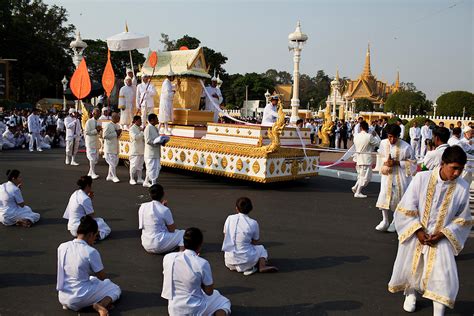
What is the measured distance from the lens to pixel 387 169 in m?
6.76

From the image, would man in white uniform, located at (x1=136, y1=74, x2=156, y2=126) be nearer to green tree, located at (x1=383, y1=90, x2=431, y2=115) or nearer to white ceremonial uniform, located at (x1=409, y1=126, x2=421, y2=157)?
white ceremonial uniform, located at (x1=409, y1=126, x2=421, y2=157)

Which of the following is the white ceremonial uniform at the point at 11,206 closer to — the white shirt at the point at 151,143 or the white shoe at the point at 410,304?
the white shirt at the point at 151,143

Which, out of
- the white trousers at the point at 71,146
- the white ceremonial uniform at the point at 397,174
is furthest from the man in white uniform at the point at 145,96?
the white ceremonial uniform at the point at 397,174

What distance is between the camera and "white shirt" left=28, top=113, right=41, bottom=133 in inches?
686

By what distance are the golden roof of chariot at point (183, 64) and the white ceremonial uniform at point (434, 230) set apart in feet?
35.6

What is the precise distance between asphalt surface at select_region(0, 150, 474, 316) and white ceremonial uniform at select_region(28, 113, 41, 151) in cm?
780

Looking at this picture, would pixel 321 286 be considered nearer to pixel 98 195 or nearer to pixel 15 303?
pixel 15 303

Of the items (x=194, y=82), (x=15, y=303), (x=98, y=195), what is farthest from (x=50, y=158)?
(x=15, y=303)

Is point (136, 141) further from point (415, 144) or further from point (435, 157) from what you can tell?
point (415, 144)

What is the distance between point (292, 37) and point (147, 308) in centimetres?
1260

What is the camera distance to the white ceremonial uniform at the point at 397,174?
22.2ft

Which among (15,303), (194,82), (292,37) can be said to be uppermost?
(292,37)

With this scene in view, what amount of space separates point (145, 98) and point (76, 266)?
943cm

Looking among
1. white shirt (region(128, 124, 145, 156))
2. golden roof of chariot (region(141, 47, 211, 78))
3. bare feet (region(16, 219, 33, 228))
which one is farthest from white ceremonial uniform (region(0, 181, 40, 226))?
golden roof of chariot (region(141, 47, 211, 78))
